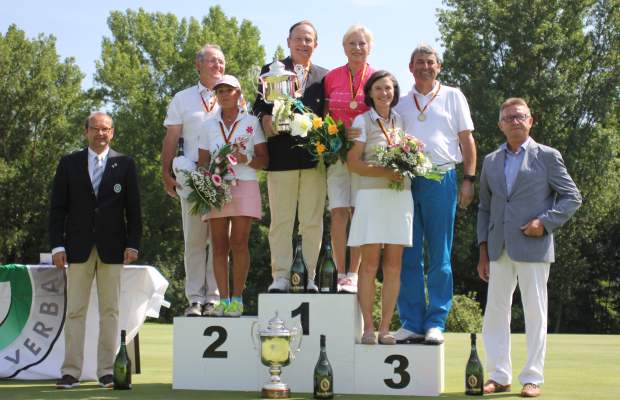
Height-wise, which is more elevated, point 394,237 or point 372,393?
point 394,237

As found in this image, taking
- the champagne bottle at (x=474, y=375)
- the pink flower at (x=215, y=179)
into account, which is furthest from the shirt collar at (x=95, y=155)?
the champagne bottle at (x=474, y=375)

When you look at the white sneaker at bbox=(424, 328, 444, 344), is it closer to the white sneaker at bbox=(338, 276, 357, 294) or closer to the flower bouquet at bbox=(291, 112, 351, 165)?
the white sneaker at bbox=(338, 276, 357, 294)

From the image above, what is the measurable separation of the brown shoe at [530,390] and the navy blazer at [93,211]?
3103mm

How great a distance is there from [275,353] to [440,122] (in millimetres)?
2117

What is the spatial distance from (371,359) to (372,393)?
0.25 metres

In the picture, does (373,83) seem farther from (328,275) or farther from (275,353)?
(275,353)

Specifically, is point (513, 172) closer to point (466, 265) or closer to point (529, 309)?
point (529, 309)

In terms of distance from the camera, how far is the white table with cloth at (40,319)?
8.30 m

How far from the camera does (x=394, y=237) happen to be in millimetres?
7109

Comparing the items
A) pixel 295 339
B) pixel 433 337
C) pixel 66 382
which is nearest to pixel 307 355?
→ pixel 295 339

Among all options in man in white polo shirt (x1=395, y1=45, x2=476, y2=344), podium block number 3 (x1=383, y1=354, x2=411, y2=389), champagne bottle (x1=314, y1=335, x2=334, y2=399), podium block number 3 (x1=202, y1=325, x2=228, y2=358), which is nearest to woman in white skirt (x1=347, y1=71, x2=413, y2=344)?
podium block number 3 (x1=383, y1=354, x2=411, y2=389)

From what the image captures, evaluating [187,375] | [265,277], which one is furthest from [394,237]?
[265,277]

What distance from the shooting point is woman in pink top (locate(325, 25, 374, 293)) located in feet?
24.7

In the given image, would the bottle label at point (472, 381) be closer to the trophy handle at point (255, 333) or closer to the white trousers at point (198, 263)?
the trophy handle at point (255, 333)
